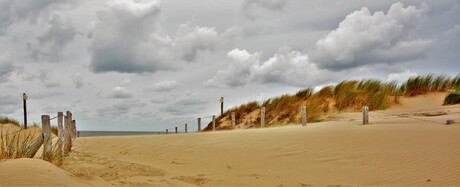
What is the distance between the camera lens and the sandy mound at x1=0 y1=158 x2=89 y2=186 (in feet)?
17.1

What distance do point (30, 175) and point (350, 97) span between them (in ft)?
67.6

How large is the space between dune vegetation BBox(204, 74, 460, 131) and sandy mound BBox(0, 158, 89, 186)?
16655 mm

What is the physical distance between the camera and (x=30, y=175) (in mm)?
5383

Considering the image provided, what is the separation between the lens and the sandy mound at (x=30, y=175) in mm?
5207

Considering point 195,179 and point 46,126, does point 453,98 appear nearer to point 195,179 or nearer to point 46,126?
point 195,179

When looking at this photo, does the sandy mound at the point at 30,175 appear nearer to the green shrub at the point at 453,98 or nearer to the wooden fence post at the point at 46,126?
the wooden fence post at the point at 46,126

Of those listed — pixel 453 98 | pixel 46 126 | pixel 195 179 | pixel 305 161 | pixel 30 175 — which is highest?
pixel 453 98

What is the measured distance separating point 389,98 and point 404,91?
4.31 ft

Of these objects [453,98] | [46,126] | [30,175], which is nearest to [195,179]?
[30,175]

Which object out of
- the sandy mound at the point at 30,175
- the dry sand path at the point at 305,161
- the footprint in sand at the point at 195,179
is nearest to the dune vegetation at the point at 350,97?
the dry sand path at the point at 305,161

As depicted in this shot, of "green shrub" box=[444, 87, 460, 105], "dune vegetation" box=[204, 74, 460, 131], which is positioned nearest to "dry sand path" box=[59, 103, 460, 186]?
"green shrub" box=[444, 87, 460, 105]

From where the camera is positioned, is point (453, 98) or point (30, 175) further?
point (453, 98)

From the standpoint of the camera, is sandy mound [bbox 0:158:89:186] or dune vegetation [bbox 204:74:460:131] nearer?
sandy mound [bbox 0:158:89:186]

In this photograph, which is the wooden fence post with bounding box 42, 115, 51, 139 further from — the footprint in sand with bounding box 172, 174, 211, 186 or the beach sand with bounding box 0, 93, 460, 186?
the footprint in sand with bounding box 172, 174, 211, 186
